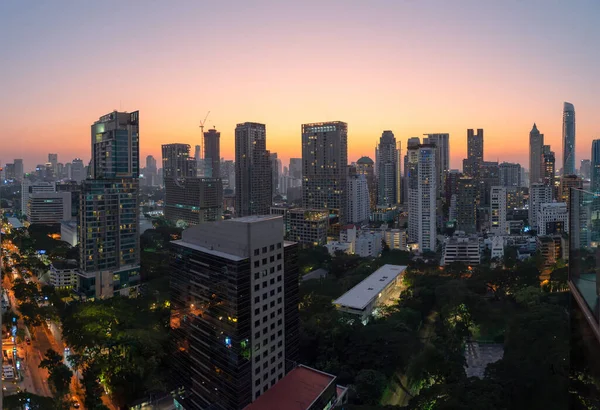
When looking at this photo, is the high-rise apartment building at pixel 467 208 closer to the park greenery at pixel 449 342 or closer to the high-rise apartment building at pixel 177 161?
the park greenery at pixel 449 342

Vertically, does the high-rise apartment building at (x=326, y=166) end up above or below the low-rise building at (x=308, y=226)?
above

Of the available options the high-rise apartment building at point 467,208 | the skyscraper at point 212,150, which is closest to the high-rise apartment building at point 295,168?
the skyscraper at point 212,150

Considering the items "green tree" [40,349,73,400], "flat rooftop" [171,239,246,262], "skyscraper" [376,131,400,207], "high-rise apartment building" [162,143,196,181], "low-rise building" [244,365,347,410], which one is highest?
"high-rise apartment building" [162,143,196,181]

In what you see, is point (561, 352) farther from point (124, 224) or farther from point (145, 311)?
point (124, 224)

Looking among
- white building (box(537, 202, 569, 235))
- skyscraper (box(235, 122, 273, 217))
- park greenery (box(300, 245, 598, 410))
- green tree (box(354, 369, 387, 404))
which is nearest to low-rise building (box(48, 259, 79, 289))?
park greenery (box(300, 245, 598, 410))

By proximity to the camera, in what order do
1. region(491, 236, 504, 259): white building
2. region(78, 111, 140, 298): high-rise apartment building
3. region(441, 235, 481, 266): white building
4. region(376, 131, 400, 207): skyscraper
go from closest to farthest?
region(78, 111, 140, 298): high-rise apartment building
region(441, 235, 481, 266): white building
region(491, 236, 504, 259): white building
region(376, 131, 400, 207): skyscraper

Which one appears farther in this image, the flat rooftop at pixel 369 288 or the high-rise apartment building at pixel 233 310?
the flat rooftop at pixel 369 288

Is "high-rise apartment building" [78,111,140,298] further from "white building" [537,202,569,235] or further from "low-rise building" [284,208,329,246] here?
"white building" [537,202,569,235]

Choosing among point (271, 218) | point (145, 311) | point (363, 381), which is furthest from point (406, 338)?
point (145, 311)
